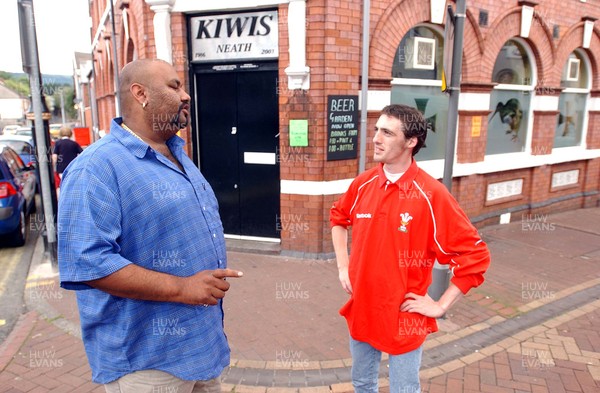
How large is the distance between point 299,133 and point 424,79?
2560mm

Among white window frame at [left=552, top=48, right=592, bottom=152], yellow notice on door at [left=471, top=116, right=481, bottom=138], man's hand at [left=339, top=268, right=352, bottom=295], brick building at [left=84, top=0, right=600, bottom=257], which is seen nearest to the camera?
man's hand at [left=339, top=268, right=352, bottom=295]

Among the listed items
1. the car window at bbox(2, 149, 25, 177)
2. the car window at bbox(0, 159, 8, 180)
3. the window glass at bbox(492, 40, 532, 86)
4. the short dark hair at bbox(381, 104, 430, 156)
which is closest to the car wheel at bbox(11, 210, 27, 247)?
the car window at bbox(0, 159, 8, 180)

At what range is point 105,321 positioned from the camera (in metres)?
1.77

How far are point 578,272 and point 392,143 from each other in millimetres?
5155

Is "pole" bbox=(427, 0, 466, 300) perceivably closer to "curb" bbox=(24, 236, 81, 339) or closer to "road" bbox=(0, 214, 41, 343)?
"curb" bbox=(24, 236, 81, 339)

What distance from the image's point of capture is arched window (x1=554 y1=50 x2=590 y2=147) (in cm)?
965

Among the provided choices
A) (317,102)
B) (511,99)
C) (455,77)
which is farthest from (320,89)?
(511,99)

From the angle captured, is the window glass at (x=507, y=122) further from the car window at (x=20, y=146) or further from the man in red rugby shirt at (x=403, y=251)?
the car window at (x=20, y=146)

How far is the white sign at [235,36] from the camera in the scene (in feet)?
20.1

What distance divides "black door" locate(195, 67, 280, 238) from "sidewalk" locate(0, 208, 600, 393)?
0.85 m

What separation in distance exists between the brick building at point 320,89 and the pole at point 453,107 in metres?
1.89

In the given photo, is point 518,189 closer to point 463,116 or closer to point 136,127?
point 463,116

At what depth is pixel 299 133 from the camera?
19.7 feet

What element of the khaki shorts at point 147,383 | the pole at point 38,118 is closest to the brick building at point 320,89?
the pole at point 38,118
